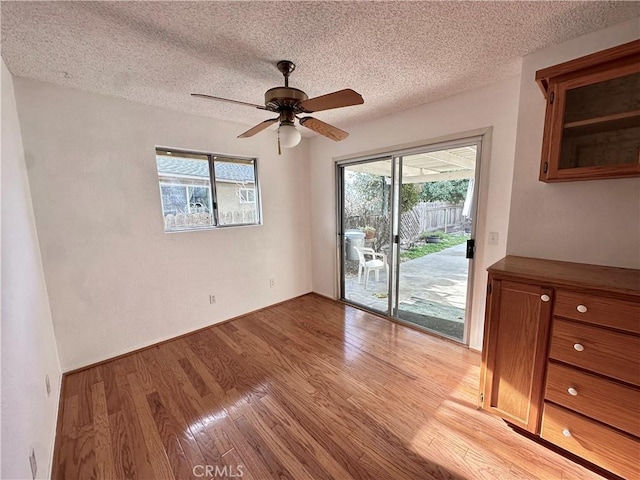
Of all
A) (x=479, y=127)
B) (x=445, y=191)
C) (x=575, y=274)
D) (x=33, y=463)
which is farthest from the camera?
(x=445, y=191)

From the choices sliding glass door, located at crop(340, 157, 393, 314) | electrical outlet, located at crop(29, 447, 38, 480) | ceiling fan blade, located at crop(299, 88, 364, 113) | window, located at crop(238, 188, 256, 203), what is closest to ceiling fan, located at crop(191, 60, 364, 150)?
ceiling fan blade, located at crop(299, 88, 364, 113)

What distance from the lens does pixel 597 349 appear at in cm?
128

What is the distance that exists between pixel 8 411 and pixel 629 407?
270 cm

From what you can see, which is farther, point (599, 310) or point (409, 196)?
point (409, 196)

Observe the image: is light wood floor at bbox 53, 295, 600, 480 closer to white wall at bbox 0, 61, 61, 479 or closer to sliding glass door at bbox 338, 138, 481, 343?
white wall at bbox 0, 61, 61, 479

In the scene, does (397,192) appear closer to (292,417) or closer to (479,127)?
(479,127)

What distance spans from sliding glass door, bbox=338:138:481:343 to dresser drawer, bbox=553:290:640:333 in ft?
3.70

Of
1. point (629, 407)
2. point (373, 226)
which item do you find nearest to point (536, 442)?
point (629, 407)

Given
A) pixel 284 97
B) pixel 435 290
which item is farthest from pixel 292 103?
pixel 435 290

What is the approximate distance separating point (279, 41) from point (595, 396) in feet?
8.55

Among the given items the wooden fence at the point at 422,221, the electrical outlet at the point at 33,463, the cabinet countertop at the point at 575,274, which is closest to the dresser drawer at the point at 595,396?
the cabinet countertop at the point at 575,274

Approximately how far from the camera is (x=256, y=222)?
3428 mm

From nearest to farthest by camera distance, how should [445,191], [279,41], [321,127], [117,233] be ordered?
[279,41] < [321,127] < [117,233] < [445,191]

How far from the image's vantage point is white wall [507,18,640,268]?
1.50 meters
